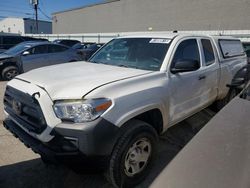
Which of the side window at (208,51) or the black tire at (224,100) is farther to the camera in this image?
the black tire at (224,100)

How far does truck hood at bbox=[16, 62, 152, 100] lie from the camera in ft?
8.00

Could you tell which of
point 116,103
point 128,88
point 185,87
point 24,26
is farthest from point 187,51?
point 24,26

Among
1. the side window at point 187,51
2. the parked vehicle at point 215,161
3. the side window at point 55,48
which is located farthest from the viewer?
the side window at point 55,48

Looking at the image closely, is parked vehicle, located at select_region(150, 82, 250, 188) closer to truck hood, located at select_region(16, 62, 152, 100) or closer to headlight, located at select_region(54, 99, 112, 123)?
headlight, located at select_region(54, 99, 112, 123)

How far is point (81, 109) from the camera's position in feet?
7.62

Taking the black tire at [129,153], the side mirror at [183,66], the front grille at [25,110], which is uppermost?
the side mirror at [183,66]

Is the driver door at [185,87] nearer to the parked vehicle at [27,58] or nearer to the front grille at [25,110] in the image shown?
the front grille at [25,110]

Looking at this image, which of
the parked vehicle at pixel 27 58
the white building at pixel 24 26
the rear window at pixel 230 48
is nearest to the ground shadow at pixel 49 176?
the rear window at pixel 230 48

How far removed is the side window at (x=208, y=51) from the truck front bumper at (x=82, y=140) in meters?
2.55

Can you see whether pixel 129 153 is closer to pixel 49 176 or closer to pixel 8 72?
pixel 49 176

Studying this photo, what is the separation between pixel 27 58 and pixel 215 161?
8.89 metres

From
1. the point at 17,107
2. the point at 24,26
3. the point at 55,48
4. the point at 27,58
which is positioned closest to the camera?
the point at 17,107

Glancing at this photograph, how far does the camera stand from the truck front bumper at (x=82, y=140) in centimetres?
224

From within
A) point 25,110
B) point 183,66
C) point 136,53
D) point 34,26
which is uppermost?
point 34,26
